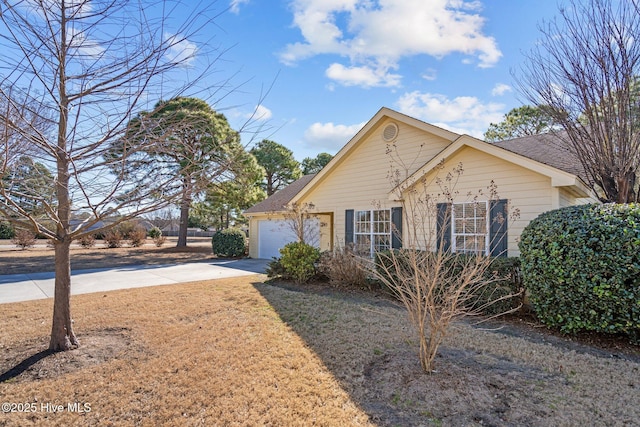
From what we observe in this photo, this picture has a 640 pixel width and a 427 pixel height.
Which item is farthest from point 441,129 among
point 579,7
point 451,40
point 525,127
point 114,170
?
point 525,127

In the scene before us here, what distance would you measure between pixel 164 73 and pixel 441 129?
803cm

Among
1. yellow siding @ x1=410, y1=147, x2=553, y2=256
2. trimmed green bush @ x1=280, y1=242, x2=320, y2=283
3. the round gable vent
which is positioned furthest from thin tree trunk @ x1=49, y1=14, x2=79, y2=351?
the round gable vent

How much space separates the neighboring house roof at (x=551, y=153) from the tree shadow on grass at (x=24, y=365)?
9518mm

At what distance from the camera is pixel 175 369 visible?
13.0 ft

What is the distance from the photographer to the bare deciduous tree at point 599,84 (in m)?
6.05

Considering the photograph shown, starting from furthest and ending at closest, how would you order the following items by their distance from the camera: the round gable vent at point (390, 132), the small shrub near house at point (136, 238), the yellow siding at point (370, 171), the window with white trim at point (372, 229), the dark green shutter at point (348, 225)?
the small shrub near house at point (136, 238) → the dark green shutter at point (348, 225) → the round gable vent at point (390, 132) → the window with white trim at point (372, 229) → the yellow siding at point (370, 171)

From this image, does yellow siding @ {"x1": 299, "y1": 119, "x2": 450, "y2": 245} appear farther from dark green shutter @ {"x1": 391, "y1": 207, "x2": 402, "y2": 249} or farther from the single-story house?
dark green shutter @ {"x1": 391, "y1": 207, "x2": 402, "y2": 249}

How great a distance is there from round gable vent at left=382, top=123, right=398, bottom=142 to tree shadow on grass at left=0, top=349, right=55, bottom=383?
992cm

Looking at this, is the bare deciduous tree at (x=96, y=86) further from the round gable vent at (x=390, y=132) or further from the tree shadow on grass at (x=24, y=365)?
the round gable vent at (x=390, y=132)

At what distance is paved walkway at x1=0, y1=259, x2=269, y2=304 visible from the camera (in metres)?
8.62

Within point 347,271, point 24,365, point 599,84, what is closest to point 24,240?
point 24,365

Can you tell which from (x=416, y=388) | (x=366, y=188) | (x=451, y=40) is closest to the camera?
(x=416, y=388)

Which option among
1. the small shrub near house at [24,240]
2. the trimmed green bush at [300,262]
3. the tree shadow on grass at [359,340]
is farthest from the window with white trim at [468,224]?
the small shrub near house at [24,240]

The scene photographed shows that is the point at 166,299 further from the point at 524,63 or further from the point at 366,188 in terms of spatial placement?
the point at 524,63
